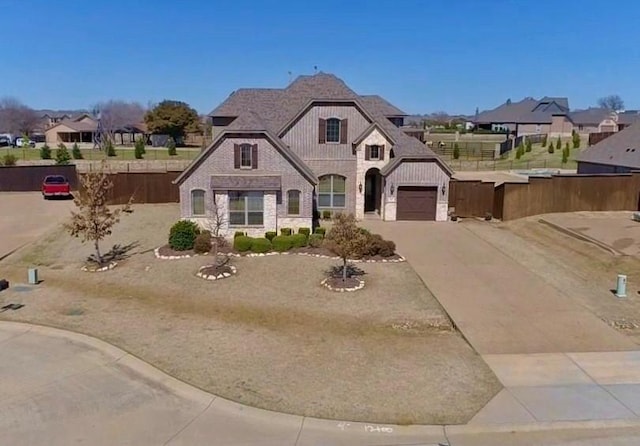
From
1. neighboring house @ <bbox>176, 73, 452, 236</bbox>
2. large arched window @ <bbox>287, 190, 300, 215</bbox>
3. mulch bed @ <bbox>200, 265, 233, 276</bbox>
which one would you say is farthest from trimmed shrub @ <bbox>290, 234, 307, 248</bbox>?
mulch bed @ <bbox>200, 265, 233, 276</bbox>

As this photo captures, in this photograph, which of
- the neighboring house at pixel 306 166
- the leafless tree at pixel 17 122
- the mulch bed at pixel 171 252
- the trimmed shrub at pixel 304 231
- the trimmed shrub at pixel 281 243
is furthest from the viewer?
the leafless tree at pixel 17 122

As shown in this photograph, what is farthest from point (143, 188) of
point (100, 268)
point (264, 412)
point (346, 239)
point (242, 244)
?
point (264, 412)

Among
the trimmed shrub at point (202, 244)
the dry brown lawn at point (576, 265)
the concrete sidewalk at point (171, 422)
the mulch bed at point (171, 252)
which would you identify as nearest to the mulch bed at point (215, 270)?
the trimmed shrub at point (202, 244)

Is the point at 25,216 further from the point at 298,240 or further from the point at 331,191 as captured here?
the point at 298,240

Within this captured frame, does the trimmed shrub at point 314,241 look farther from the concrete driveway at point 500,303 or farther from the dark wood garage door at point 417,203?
the dark wood garage door at point 417,203

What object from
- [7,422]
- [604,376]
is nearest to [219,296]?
[7,422]

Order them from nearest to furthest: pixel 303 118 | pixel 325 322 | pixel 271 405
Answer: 1. pixel 271 405
2. pixel 325 322
3. pixel 303 118

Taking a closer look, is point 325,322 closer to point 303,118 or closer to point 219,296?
point 219,296
